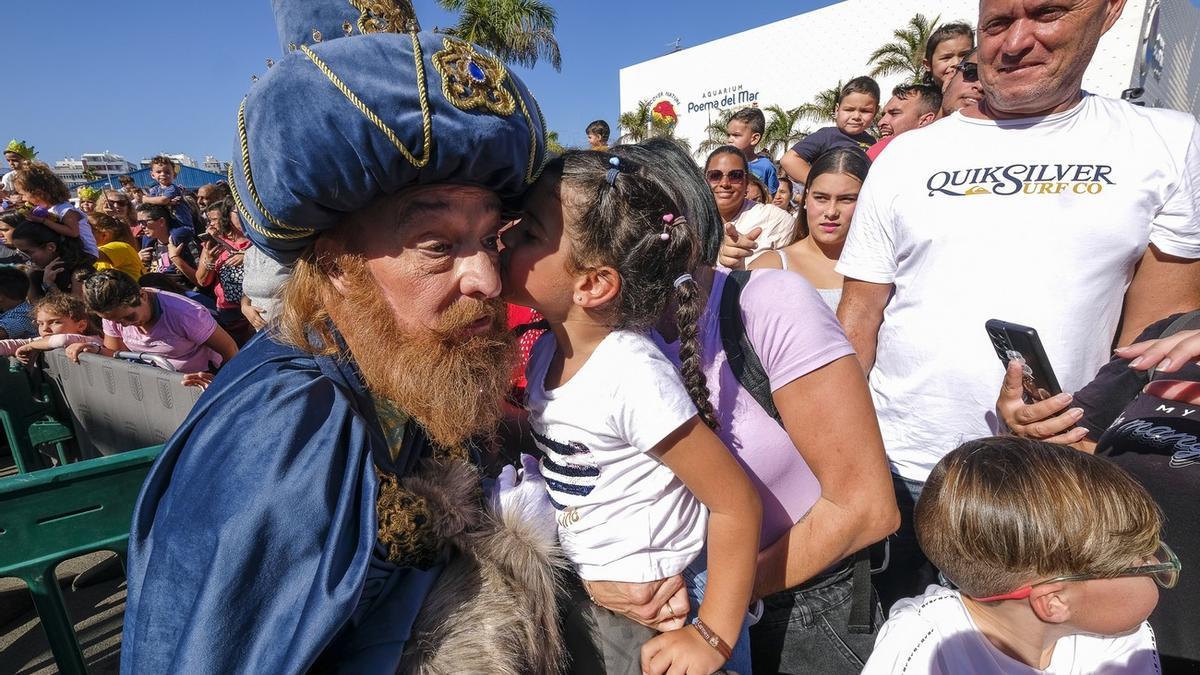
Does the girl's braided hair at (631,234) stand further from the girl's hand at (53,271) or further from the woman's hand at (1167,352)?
the girl's hand at (53,271)

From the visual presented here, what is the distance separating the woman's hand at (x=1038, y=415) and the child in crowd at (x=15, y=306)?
6.76m

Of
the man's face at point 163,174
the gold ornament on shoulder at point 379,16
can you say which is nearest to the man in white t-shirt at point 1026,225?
the gold ornament on shoulder at point 379,16

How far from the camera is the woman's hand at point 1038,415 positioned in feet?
5.20

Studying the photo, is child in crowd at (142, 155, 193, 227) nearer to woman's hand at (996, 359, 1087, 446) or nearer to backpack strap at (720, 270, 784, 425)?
backpack strap at (720, 270, 784, 425)

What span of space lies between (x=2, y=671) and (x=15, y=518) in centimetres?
197

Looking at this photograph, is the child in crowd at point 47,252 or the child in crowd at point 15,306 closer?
the child in crowd at point 15,306

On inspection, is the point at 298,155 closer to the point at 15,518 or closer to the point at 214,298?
the point at 15,518

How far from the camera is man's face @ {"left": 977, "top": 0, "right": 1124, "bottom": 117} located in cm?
175

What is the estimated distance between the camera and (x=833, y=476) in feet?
4.42

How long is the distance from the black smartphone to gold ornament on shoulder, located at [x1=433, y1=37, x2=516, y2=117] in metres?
1.43

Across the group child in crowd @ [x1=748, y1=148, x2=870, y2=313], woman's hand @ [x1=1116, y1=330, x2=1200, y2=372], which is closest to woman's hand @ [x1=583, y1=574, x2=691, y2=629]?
woman's hand @ [x1=1116, y1=330, x2=1200, y2=372]

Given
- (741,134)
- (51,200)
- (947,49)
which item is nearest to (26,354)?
(51,200)

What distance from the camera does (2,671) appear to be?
9.53 ft

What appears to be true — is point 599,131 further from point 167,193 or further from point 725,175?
point 167,193
